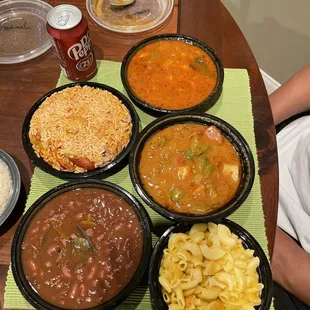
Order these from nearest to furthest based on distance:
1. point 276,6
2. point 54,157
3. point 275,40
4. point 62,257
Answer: point 62,257, point 54,157, point 276,6, point 275,40

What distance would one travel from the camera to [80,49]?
193 cm

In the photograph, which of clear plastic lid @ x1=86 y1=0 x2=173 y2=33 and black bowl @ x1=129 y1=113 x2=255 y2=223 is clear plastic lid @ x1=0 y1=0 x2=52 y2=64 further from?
black bowl @ x1=129 y1=113 x2=255 y2=223

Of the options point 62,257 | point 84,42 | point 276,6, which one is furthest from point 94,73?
point 276,6

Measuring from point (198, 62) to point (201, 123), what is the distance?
41 cm

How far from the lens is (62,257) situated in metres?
1.58

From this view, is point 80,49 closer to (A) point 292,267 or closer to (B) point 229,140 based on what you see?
(B) point 229,140

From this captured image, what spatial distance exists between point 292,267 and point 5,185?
132cm

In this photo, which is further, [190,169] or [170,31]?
[170,31]

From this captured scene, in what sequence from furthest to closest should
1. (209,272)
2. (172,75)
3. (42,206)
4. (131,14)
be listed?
(131,14)
(172,75)
(42,206)
(209,272)

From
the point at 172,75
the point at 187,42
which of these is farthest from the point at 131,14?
the point at 172,75

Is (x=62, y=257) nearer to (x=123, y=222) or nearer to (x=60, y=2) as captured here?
(x=123, y=222)

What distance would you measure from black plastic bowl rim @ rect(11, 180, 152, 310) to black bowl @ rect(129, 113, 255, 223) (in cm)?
6

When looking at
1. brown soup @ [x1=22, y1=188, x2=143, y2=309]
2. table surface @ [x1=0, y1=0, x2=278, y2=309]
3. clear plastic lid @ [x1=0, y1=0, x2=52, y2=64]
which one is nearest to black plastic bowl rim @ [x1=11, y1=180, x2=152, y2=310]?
brown soup @ [x1=22, y1=188, x2=143, y2=309]

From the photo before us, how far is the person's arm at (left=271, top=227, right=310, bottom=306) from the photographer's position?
182 centimetres
